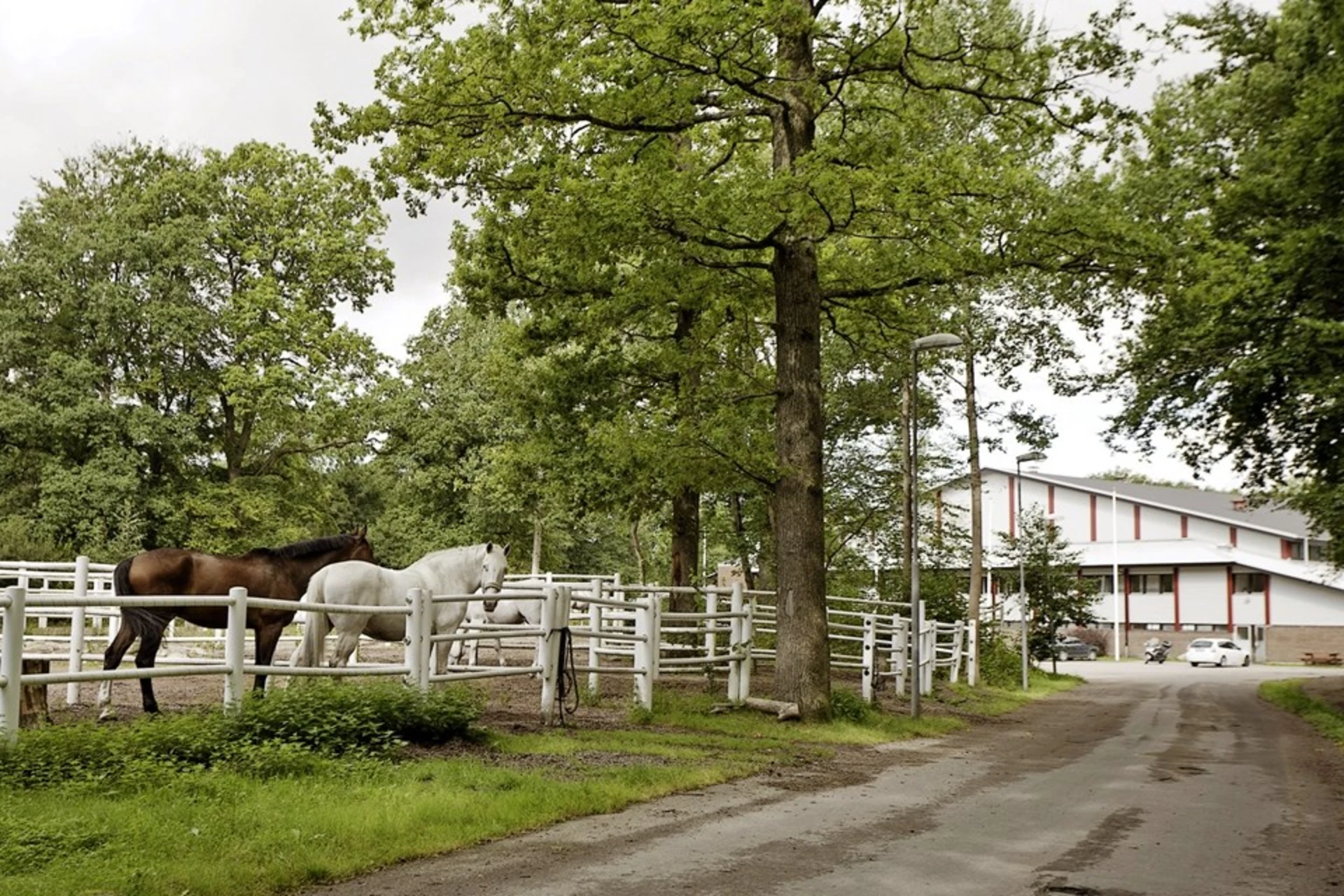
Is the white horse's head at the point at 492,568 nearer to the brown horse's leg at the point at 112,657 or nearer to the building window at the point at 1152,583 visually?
the brown horse's leg at the point at 112,657

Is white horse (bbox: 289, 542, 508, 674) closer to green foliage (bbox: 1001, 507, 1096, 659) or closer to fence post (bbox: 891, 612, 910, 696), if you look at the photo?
fence post (bbox: 891, 612, 910, 696)

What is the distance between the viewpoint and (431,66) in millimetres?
15281

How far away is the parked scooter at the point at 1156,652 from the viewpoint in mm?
61938

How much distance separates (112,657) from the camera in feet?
37.6

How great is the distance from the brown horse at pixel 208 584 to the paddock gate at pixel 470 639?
0.33 m

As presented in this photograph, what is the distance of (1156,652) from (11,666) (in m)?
62.3

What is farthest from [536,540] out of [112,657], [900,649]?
[112,657]

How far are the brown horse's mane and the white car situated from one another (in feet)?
174

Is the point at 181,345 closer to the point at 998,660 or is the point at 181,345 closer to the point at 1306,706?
the point at 998,660

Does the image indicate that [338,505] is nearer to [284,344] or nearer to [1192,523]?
[284,344]

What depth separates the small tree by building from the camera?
1415 inches

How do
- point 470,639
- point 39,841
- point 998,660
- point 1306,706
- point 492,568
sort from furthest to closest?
1. point 998,660
2. point 1306,706
3. point 492,568
4. point 470,639
5. point 39,841

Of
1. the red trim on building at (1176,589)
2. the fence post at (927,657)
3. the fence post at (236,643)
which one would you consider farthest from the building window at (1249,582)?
the fence post at (236,643)

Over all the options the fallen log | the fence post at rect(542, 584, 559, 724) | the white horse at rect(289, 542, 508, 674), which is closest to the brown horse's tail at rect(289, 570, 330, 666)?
the white horse at rect(289, 542, 508, 674)
